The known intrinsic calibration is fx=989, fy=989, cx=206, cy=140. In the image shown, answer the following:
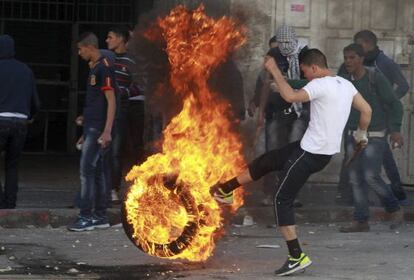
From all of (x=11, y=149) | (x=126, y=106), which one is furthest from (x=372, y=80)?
(x=11, y=149)

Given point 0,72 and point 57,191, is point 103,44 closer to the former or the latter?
point 57,191

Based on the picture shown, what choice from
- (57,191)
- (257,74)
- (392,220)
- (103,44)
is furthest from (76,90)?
(392,220)

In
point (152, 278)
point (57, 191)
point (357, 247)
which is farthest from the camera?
point (57, 191)

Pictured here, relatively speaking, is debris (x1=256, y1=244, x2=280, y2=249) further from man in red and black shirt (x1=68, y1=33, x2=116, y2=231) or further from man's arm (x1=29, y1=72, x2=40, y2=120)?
man's arm (x1=29, y1=72, x2=40, y2=120)

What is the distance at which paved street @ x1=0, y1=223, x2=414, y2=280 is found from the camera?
7488 mm

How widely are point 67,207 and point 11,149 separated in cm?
92

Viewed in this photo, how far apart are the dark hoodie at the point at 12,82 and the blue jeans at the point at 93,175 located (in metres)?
0.87

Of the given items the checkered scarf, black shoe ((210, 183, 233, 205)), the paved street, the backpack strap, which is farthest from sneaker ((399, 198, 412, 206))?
black shoe ((210, 183, 233, 205))

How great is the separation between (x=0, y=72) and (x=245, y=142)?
254cm

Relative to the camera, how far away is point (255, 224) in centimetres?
1016

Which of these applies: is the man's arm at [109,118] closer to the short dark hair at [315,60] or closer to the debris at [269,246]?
the debris at [269,246]

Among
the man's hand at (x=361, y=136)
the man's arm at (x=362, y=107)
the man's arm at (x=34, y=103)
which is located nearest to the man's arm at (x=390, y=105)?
the man's hand at (x=361, y=136)

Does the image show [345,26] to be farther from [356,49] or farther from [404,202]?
[356,49]

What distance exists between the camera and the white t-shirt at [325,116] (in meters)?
7.59
